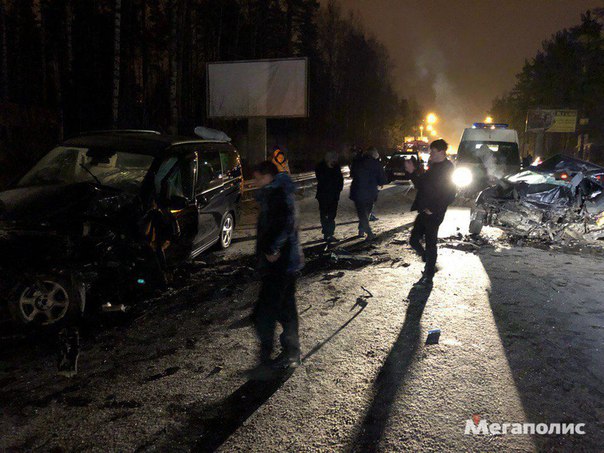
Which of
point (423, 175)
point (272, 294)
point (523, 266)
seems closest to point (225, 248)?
point (423, 175)

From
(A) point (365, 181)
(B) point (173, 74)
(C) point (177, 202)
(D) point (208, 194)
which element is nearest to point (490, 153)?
(A) point (365, 181)

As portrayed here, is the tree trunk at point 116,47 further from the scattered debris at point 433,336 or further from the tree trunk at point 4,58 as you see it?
the scattered debris at point 433,336

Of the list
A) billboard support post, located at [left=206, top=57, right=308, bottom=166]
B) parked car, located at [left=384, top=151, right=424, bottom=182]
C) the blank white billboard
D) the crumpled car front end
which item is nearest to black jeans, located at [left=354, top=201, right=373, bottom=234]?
the crumpled car front end

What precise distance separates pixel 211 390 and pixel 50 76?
135ft

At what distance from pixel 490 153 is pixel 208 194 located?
38.6 ft

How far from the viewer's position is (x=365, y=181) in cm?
867

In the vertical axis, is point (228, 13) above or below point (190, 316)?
above

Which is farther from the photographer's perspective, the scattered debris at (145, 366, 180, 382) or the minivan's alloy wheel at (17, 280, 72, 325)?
the minivan's alloy wheel at (17, 280, 72, 325)

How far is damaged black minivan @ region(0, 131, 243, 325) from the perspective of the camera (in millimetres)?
4172

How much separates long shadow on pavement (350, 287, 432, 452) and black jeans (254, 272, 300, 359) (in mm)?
788

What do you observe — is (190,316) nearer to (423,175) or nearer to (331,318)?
(331,318)

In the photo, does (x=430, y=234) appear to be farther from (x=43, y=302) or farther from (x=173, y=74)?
(x=173, y=74)

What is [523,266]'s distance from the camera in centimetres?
707

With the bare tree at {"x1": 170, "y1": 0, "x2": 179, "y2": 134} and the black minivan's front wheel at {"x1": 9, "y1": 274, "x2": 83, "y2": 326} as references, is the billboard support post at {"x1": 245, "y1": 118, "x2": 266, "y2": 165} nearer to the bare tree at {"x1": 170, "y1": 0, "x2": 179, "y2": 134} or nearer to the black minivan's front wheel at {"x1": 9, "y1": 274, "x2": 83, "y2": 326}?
the bare tree at {"x1": 170, "y1": 0, "x2": 179, "y2": 134}
